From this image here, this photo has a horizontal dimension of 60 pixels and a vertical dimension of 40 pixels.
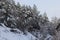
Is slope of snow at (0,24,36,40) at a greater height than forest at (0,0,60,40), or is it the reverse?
forest at (0,0,60,40)

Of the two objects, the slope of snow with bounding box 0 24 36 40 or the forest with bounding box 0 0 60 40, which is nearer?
the slope of snow with bounding box 0 24 36 40

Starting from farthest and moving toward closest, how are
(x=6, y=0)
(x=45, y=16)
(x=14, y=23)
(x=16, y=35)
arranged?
(x=45, y=16) → (x=6, y=0) → (x=14, y=23) → (x=16, y=35)

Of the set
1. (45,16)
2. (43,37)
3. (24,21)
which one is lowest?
(43,37)

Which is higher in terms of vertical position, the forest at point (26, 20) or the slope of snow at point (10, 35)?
the forest at point (26, 20)

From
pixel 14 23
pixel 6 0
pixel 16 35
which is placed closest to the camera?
pixel 16 35

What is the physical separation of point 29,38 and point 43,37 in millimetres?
584

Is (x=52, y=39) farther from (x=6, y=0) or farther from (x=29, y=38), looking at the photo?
(x=6, y=0)

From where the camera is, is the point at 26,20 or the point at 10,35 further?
the point at 26,20

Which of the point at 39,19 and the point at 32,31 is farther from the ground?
the point at 39,19

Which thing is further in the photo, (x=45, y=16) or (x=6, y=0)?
(x=45, y=16)

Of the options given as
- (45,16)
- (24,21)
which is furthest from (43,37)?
(45,16)

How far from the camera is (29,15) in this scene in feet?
27.7

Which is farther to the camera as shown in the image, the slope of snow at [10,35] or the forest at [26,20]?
the forest at [26,20]

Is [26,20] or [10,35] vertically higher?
[26,20]
